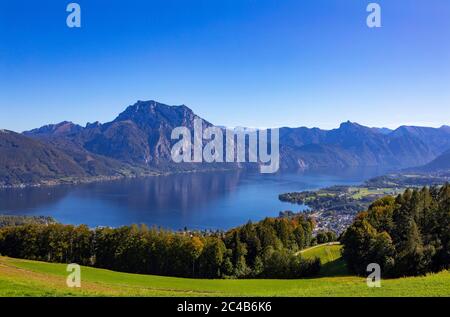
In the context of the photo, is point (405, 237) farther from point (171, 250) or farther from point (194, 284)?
point (171, 250)

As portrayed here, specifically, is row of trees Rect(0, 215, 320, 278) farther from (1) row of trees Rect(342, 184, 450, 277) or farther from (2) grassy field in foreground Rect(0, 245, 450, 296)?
(1) row of trees Rect(342, 184, 450, 277)

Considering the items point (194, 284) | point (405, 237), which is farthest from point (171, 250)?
point (405, 237)

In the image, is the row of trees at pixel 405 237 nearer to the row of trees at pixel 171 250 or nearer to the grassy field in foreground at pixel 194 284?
the grassy field in foreground at pixel 194 284

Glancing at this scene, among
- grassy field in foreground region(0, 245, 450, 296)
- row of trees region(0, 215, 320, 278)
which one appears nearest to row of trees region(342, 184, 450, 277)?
grassy field in foreground region(0, 245, 450, 296)
